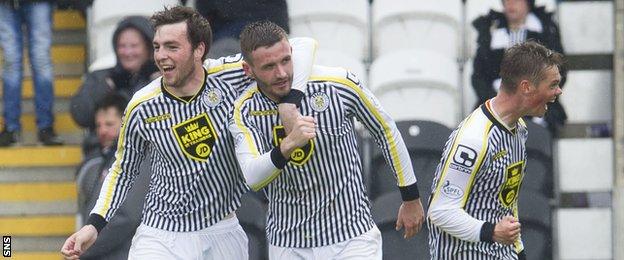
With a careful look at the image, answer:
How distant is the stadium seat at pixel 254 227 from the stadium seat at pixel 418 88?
4.84 feet

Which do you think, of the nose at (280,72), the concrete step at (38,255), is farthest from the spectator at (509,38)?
the nose at (280,72)

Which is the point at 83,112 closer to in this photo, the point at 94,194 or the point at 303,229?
the point at 94,194

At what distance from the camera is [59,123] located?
11305 mm

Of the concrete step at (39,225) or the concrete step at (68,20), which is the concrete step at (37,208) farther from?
the concrete step at (68,20)

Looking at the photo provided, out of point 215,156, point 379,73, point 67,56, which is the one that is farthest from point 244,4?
point 215,156

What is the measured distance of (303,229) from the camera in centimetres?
720

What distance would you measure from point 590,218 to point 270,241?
11.7 feet

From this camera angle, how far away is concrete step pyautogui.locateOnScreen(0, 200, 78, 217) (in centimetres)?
1082

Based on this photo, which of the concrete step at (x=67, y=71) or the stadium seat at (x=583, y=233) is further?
the concrete step at (x=67, y=71)

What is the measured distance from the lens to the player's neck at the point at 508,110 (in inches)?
278

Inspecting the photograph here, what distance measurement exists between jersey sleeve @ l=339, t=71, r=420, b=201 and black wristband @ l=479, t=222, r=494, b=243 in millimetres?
483

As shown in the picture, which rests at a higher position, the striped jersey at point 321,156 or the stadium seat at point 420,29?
the stadium seat at point 420,29

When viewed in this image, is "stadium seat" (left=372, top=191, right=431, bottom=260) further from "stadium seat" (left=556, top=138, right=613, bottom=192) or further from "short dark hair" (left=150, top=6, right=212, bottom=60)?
"short dark hair" (left=150, top=6, right=212, bottom=60)

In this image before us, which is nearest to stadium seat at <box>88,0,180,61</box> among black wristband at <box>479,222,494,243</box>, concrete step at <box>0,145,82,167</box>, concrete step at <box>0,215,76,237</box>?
concrete step at <box>0,145,82,167</box>
